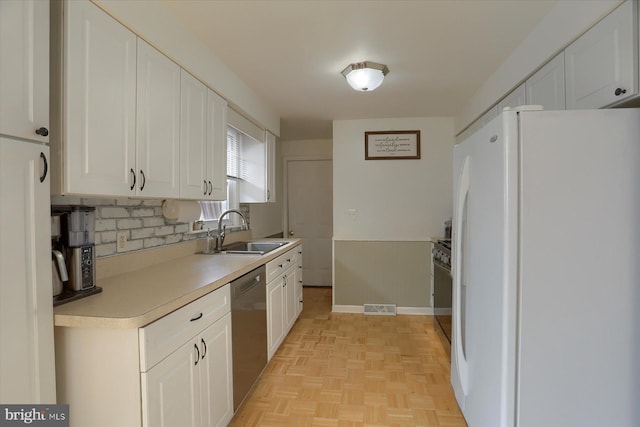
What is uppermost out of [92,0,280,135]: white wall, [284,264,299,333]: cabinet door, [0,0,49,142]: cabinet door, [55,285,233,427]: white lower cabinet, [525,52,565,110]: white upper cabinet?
[92,0,280,135]: white wall

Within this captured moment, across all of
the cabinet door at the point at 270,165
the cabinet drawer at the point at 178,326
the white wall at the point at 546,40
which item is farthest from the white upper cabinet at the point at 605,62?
the cabinet door at the point at 270,165

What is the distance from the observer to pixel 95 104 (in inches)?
51.6

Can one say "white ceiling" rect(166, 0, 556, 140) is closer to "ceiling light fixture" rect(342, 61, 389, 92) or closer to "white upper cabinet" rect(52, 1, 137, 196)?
"ceiling light fixture" rect(342, 61, 389, 92)

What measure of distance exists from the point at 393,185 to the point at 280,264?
1.83 meters

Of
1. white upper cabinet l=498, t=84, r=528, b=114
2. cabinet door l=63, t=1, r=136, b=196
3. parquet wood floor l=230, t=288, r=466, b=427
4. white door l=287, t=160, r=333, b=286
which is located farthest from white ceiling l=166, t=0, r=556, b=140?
parquet wood floor l=230, t=288, r=466, b=427

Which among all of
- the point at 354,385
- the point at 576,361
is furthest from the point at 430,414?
the point at 576,361

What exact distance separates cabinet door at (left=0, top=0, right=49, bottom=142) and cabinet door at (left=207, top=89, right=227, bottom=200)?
1221 millimetres

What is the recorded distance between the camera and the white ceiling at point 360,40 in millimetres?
1762

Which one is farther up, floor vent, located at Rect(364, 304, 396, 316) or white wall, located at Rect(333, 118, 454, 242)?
white wall, located at Rect(333, 118, 454, 242)

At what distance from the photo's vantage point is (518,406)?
1288 millimetres

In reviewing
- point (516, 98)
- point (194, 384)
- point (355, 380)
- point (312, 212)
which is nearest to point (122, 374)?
point (194, 384)

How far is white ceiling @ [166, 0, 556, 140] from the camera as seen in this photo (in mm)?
1762

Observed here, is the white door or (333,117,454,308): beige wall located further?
the white door

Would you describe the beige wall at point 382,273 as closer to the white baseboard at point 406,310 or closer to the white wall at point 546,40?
the white baseboard at point 406,310
